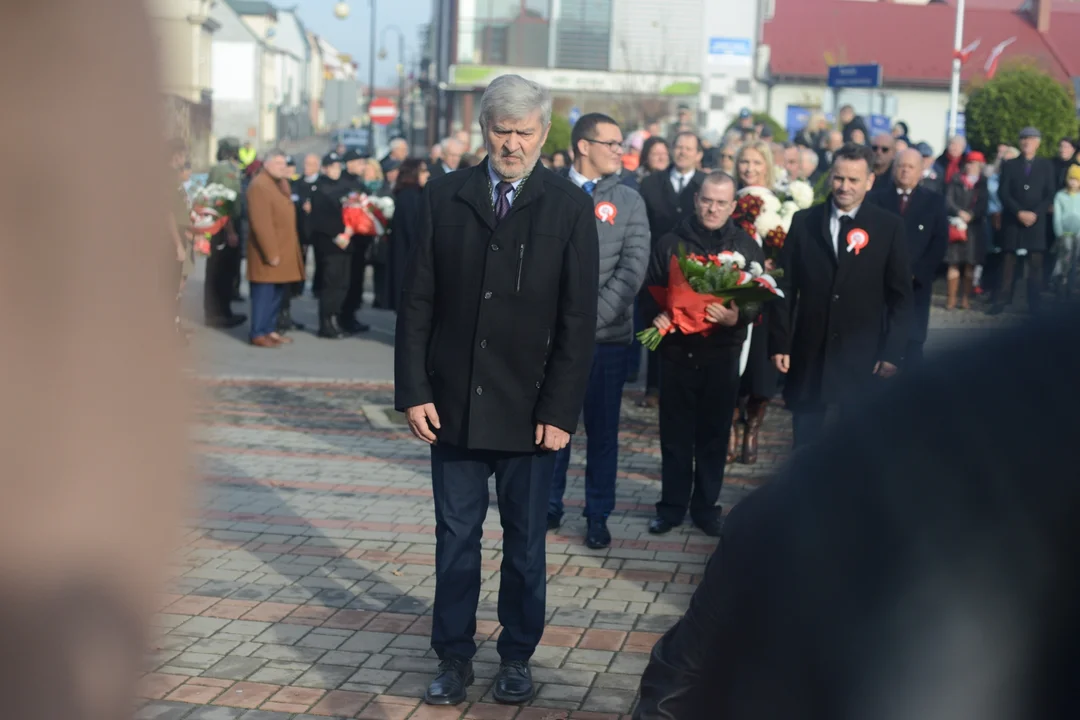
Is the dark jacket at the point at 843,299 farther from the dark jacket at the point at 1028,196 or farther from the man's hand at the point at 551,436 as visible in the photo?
the dark jacket at the point at 1028,196

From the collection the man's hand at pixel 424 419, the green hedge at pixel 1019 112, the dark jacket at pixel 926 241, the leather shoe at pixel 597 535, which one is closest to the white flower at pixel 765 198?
the dark jacket at pixel 926 241

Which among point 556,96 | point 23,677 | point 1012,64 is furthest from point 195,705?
point 556,96

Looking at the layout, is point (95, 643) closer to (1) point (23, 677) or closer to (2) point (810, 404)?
(1) point (23, 677)

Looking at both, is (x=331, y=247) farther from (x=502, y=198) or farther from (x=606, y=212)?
(x=502, y=198)

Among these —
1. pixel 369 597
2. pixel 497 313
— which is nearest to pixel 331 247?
pixel 369 597

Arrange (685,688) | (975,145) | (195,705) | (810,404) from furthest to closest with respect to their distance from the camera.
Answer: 1. (975,145)
2. (810,404)
3. (195,705)
4. (685,688)

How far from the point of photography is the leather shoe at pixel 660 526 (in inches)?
285

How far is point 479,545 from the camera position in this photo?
16.0 feet

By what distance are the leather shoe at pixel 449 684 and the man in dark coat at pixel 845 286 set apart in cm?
256

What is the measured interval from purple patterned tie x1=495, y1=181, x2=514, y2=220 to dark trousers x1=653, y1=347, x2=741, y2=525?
102 inches

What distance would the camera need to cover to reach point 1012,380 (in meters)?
1.17

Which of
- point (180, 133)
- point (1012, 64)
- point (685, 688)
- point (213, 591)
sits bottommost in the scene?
point (213, 591)

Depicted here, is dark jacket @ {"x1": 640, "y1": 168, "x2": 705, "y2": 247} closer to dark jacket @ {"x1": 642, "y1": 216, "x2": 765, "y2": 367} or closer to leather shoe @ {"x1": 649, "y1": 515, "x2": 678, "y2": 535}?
dark jacket @ {"x1": 642, "y1": 216, "x2": 765, "y2": 367}

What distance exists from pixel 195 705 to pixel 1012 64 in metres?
22.6
